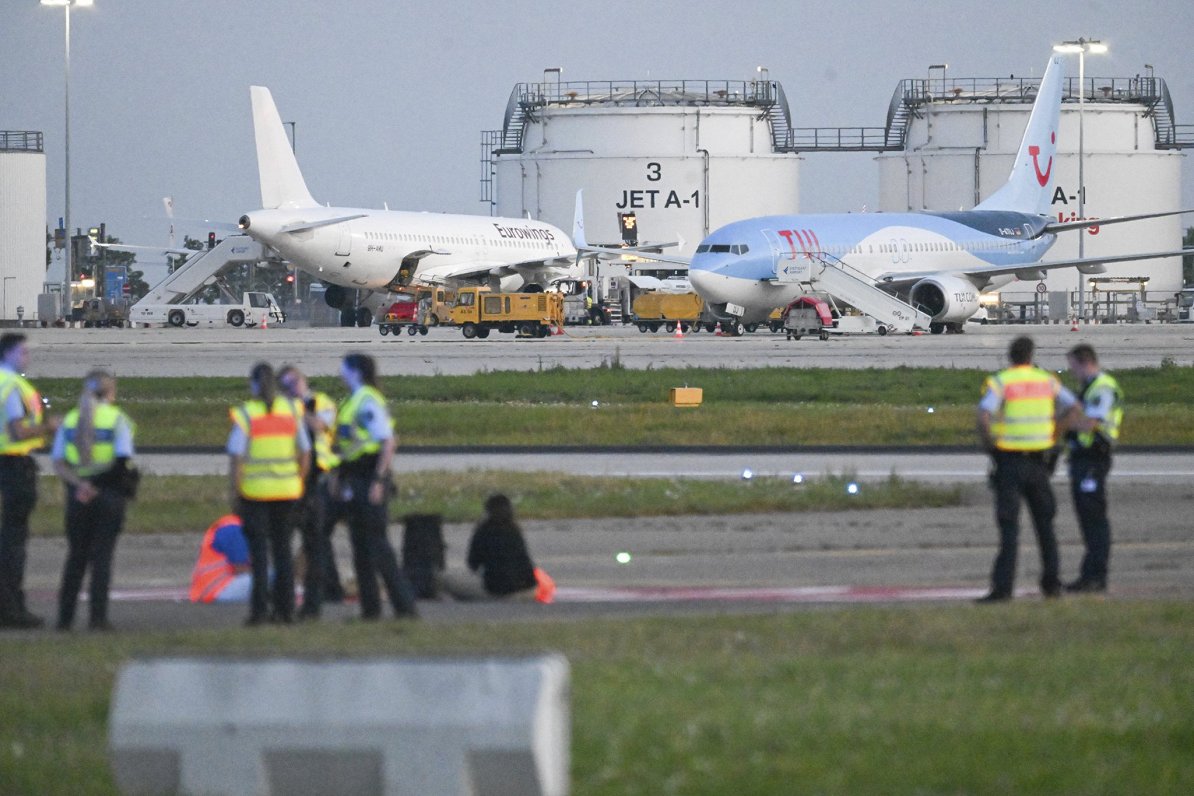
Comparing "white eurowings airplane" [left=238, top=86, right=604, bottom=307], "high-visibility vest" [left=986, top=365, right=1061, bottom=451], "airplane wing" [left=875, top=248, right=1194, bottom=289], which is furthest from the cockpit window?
"high-visibility vest" [left=986, top=365, right=1061, bottom=451]

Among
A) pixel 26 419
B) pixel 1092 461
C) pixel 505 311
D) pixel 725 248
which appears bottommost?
pixel 1092 461

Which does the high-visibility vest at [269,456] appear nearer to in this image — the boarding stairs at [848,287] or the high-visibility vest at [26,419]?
the high-visibility vest at [26,419]

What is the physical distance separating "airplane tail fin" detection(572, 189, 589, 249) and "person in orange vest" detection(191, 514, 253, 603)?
206 ft

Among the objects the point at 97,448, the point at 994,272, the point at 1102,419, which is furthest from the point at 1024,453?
the point at 994,272

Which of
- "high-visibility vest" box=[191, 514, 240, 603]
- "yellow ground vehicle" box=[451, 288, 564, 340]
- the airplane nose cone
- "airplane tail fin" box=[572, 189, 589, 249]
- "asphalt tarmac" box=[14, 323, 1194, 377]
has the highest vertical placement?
"airplane tail fin" box=[572, 189, 589, 249]

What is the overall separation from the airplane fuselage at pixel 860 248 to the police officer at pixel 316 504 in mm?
43057

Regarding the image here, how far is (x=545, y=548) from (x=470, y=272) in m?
54.1

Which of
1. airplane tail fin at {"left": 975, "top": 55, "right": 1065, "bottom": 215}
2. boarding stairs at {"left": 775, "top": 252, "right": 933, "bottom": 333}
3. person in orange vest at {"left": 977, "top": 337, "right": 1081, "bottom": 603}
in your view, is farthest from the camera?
airplane tail fin at {"left": 975, "top": 55, "right": 1065, "bottom": 215}

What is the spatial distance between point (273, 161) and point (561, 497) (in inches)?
1976

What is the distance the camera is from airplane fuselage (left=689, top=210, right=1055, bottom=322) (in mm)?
55625

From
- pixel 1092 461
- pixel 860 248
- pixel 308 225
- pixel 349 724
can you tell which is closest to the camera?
pixel 349 724

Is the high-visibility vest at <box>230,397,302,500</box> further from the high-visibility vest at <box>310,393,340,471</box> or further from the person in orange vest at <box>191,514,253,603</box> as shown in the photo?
the person in orange vest at <box>191,514,253,603</box>

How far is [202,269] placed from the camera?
246ft

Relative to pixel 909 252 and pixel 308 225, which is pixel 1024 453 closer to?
pixel 909 252
